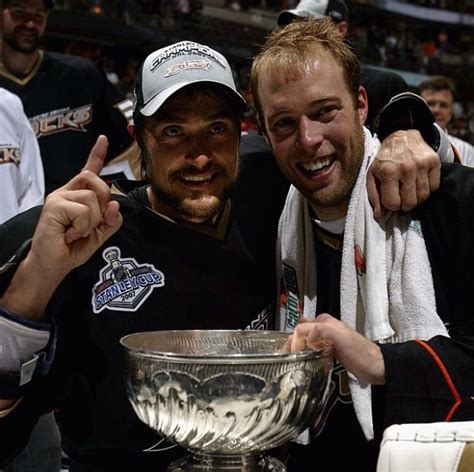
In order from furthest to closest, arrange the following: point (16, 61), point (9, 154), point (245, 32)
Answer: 1. point (245, 32)
2. point (16, 61)
3. point (9, 154)

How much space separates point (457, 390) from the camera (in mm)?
1065

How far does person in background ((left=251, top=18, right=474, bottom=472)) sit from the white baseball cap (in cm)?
8

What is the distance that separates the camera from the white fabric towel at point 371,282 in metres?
1.19

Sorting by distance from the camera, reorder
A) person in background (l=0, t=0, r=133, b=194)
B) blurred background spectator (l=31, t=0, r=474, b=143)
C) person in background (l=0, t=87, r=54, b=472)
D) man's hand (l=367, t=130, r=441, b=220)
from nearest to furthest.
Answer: man's hand (l=367, t=130, r=441, b=220), person in background (l=0, t=87, r=54, b=472), person in background (l=0, t=0, r=133, b=194), blurred background spectator (l=31, t=0, r=474, b=143)

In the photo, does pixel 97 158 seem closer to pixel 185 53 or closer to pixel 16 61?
pixel 185 53

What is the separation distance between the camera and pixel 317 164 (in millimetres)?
1362

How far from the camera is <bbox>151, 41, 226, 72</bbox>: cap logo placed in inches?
54.2

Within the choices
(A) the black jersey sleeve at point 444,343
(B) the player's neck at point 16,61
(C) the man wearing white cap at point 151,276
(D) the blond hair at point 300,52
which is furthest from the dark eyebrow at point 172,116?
(B) the player's neck at point 16,61

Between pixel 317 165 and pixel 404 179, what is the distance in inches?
7.2

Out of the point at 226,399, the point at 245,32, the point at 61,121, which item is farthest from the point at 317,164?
the point at 245,32

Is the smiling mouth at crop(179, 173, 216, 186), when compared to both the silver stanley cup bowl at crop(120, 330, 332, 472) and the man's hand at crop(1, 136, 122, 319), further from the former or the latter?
the silver stanley cup bowl at crop(120, 330, 332, 472)

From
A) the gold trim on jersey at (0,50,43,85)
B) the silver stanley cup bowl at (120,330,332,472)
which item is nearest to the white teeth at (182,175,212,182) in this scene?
the silver stanley cup bowl at (120,330,332,472)

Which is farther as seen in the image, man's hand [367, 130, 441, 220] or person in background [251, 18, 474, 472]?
man's hand [367, 130, 441, 220]

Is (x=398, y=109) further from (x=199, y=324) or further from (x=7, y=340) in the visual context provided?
(x=7, y=340)
